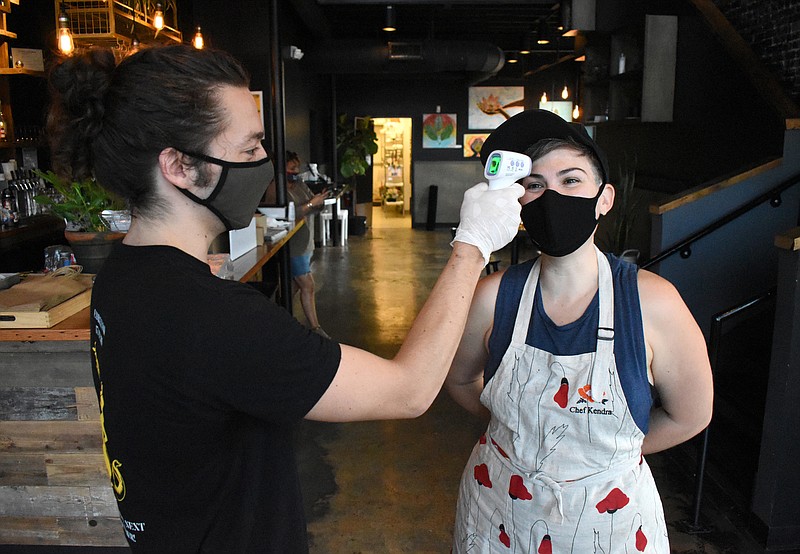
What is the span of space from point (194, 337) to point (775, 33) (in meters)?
5.01

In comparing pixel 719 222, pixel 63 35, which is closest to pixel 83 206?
pixel 63 35

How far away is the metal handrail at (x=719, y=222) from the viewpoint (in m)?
3.93

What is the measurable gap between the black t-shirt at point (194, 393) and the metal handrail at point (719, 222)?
3.18 meters

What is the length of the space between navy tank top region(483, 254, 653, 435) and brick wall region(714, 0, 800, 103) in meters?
3.78

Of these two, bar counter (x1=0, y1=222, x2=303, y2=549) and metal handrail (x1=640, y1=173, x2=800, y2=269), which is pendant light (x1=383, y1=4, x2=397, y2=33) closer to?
metal handrail (x1=640, y1=173, x2=800, y2=269)

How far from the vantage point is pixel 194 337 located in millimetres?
1044

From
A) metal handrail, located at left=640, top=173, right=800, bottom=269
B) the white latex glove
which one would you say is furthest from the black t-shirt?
metal handrail, located at left=640, top=173, right=800, bottom=269

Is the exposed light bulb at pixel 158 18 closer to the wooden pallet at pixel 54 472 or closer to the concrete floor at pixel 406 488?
the concrete floor at pixel 406 488

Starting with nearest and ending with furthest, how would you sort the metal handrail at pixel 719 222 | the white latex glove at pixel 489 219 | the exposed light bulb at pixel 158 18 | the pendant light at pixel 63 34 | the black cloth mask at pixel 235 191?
the black cloth mask at pixel 235 191, the white latex glove at pixel 489 219, the metal handrail at pixel 719 222, the pendant light at pixel 63 34, the exposed light bulb at pixel 158 18

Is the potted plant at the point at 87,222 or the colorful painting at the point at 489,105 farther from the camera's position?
the colorful painting at the point at 489,105

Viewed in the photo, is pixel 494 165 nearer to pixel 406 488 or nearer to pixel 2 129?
pixel 406 488

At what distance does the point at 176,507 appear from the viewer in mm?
1163

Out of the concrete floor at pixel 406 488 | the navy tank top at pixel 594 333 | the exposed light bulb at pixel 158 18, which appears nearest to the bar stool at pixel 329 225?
the exposed light bulb at pixel 158 18

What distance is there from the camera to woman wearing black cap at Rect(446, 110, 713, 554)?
1.49 meters
